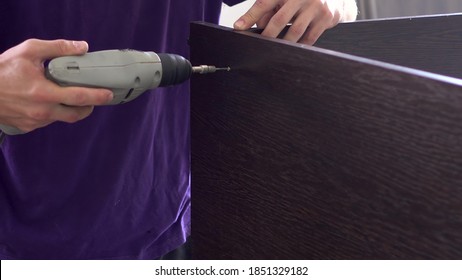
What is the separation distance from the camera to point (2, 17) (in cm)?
71

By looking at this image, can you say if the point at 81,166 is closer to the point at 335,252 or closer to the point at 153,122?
the point at 153,122

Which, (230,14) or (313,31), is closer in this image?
(313,31)

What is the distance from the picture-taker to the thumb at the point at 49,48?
52 cm

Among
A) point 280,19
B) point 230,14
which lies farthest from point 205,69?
point 230,14

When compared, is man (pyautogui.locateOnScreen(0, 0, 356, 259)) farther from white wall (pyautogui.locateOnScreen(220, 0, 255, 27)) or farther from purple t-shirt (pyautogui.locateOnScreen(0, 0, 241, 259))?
white wall (pyautogui.locateOnScreen(220, 0, 255, 27))

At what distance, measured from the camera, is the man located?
0.72 meters

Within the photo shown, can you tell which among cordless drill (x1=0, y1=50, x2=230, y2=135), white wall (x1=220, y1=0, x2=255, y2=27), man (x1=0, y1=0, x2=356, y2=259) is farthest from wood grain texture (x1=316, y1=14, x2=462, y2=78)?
white wall (x1=220, y1=0, x2=255, y2=27)

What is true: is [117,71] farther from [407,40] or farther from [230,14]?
[230,14]

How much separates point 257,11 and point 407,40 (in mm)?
338

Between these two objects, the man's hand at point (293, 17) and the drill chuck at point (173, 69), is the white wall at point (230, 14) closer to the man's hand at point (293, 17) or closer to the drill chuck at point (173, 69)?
the man's hand at point (293, 17)

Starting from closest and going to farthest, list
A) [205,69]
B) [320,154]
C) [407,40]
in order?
[320,154]
[205,69]
[407,40]

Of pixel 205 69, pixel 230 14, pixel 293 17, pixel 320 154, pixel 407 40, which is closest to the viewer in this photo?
pixel 320 154

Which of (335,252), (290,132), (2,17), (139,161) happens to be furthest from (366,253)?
(2,17)

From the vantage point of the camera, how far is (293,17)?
2.37 ft
